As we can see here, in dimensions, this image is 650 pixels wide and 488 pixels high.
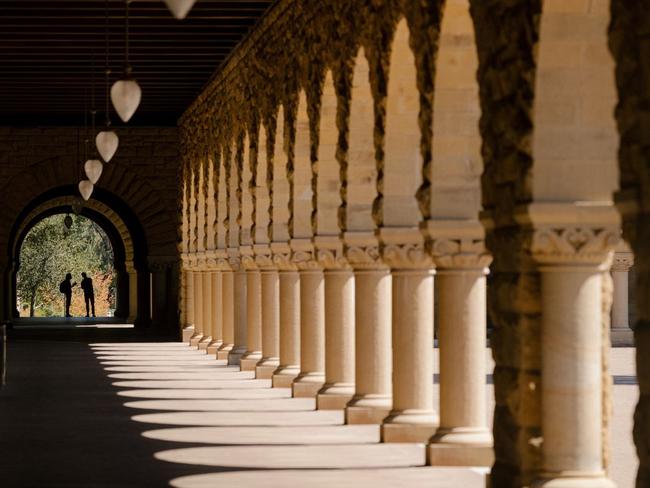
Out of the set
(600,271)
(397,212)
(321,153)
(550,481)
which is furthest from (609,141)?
(321,153)

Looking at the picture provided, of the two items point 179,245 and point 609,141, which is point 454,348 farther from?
point 179,245

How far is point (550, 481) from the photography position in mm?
8039

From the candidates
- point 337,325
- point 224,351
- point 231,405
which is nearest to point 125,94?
point 337,325

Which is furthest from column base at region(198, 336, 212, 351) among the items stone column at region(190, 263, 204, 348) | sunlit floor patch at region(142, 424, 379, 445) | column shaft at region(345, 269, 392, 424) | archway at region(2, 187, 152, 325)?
sunlit floor patch at region(142, 424, 379, 445)

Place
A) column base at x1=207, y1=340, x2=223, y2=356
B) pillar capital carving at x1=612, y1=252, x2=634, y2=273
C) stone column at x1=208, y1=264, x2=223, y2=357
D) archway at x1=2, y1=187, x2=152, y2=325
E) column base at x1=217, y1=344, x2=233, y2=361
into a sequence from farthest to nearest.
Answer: archway at x1=2, y1=187, x2=152, y2=325 < pillar capital carving at x1=612, y1=252, x2=634, y2=273 < stone column at x1=208, y1=264, x2=223, y2=357 < column base at x1=207, y1=340, x2=223, y2=356 < column base at x1=217, y1=344, x2=233, y2=361

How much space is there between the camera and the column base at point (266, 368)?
19.6 meters

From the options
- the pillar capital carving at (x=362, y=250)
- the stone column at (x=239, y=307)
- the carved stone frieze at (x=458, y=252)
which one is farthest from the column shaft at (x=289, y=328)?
the carved stone frieze at (x=458, y=252)

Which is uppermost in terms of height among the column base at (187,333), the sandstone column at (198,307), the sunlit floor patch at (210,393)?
the sandstone column at (198,307)

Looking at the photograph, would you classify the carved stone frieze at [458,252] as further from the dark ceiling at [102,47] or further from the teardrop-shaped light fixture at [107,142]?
the teardrop-shaped light fixture at [107,142]

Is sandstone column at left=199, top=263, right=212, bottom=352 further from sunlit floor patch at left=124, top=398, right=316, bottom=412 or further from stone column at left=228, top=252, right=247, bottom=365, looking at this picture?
sunlit floor patch at left=124, top=398, right=316, bottom=412

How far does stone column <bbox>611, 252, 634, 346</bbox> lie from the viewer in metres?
29.2

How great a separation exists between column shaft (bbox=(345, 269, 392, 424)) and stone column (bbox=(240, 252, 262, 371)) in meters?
6.80

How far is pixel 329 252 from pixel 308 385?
2.12 m

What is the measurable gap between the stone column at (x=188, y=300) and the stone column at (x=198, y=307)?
0.60 m
